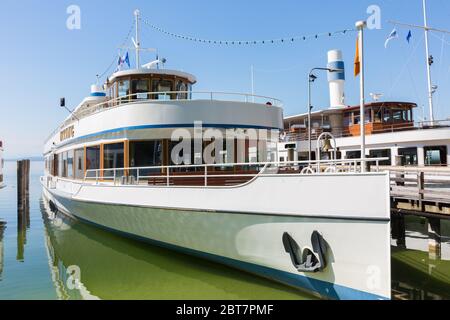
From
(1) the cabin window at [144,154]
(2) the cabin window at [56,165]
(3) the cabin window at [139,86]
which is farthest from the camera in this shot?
(2) the cabin window at [56,165]

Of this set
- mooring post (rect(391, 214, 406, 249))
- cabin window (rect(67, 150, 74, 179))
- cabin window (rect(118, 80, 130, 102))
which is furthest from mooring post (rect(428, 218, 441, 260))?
cabin window (rect(67, 150, 74, 179))

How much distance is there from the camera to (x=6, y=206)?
75.8ft

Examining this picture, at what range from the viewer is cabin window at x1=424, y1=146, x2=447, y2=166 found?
739 inches

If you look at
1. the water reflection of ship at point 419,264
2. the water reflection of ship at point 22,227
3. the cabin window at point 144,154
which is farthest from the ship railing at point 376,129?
the water reflection of ship at point 22,227

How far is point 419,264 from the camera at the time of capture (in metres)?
9.71

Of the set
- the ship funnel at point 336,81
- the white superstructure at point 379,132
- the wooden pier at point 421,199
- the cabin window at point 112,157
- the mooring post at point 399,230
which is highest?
the ship funnel at point 336,81

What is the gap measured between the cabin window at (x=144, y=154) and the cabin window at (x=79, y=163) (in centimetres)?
350

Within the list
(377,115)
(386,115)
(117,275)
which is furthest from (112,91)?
(386,115)

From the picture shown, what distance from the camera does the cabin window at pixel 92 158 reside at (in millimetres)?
11700

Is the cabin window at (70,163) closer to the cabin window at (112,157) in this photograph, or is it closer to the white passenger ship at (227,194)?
the white passenger ship at (227,194)

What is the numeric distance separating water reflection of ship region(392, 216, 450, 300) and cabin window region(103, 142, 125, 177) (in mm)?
7746

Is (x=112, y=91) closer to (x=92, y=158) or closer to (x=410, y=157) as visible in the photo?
(x=92, y=158)
